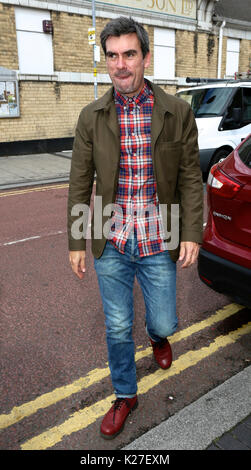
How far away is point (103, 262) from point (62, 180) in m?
8.40

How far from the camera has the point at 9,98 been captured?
13.4 m

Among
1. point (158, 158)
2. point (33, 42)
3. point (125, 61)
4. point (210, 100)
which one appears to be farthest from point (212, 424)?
point (33, 42)

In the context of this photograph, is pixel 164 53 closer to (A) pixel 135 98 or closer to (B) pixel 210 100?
(B) pixel 210 100

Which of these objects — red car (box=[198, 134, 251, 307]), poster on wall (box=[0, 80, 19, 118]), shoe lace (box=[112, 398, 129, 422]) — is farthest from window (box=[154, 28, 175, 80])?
shoe lace (box=[112, 398, 129, 422])

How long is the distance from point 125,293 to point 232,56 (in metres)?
21.5

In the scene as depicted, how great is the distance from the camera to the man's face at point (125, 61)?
6.72ft

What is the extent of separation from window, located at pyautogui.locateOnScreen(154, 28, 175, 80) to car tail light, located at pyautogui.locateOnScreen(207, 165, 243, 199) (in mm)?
15601

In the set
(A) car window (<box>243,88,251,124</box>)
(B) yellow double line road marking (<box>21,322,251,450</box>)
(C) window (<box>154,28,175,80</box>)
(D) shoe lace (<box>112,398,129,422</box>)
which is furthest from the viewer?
(C) window (<box>154,28,175,80</box>)

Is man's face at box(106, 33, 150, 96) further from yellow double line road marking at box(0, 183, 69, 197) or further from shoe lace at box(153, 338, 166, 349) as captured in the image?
yellow double line road marking at box(0, 183, 69, 197)

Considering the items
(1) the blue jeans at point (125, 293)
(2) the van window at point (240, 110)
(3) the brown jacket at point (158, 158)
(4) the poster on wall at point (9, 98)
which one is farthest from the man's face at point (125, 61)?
(4) the poster on wall at point (9, 98)

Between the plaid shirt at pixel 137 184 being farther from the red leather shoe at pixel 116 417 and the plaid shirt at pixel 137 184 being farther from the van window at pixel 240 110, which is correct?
the van window at pixel 240 110

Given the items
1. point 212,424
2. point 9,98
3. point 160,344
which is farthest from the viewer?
point 9,98

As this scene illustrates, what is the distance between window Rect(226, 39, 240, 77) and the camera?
2075 centimetres
